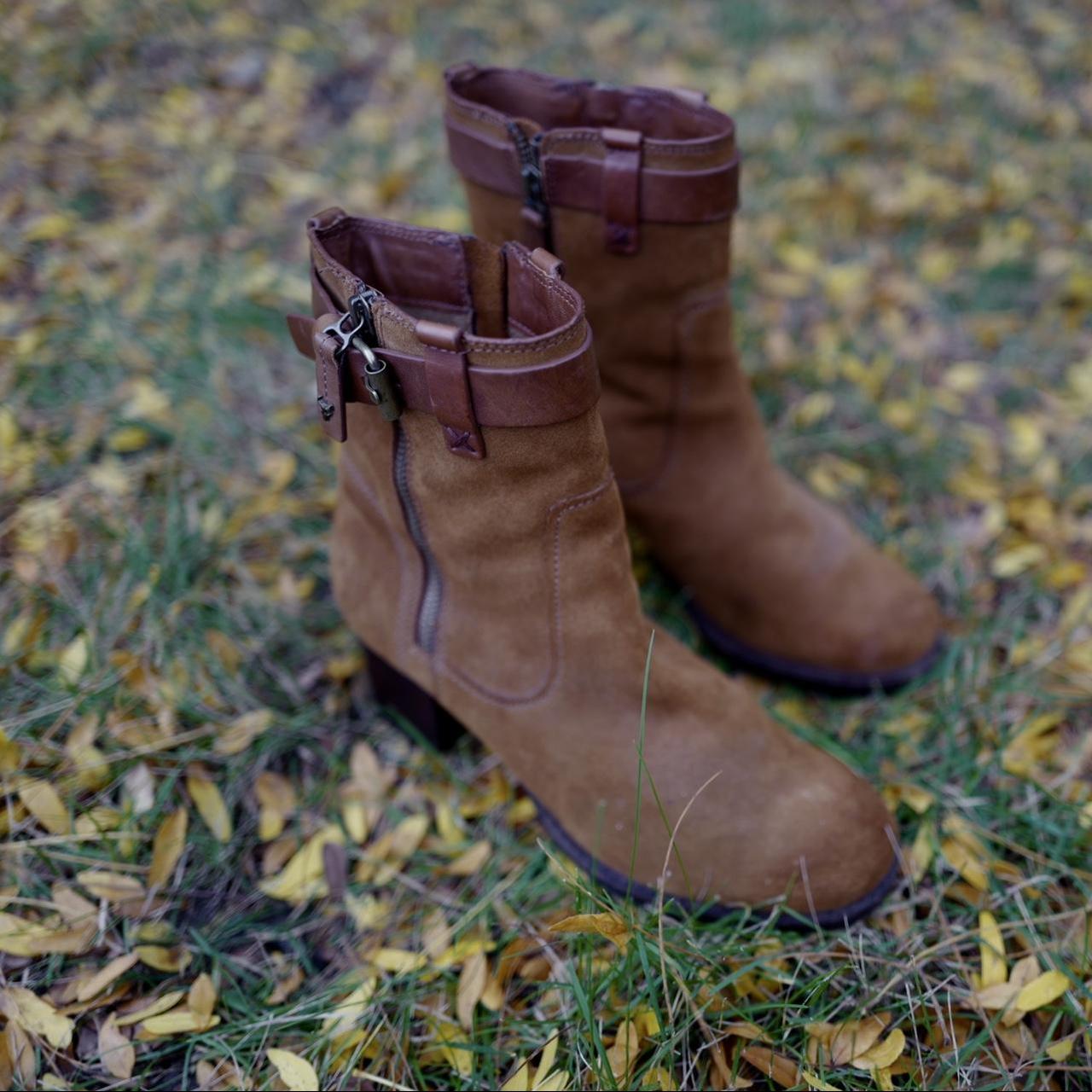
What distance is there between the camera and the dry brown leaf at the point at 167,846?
5.06 ft

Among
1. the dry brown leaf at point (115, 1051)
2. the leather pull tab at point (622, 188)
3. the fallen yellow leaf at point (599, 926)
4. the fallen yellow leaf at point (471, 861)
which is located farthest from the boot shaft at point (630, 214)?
the dry brown leaf at point (115, 1051)

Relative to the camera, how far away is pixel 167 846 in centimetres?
157

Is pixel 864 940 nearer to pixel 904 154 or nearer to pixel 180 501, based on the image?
pixel 180 501

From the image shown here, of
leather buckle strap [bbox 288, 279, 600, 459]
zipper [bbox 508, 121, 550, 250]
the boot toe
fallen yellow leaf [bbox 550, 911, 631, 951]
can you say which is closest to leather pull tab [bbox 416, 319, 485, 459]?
leather buckle strap [bbox 288, 279, 600, 459]

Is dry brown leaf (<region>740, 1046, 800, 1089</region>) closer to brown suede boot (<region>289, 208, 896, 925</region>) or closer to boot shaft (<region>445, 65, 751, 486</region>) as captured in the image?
brown suede boot (<region>289, 208, 896, 925</region>)

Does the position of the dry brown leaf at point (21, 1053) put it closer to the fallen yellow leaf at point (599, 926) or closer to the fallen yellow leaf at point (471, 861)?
the fallen yellow leaf at point (471, 861)

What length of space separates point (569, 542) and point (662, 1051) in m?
0.69

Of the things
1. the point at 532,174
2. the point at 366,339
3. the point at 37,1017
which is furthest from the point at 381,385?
the point at 37,1017

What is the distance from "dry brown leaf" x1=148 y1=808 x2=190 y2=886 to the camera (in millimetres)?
1542

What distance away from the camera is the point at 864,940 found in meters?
1.44

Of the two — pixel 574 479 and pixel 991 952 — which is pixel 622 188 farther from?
pixel 991 952

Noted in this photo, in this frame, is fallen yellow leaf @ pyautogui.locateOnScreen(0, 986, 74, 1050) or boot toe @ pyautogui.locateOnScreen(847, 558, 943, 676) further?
boot toe @ pyautogui.locateOnScreen(847, 558, 943, 676)

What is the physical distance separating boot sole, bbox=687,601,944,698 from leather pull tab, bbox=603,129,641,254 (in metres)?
0.80

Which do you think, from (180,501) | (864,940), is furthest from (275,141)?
(864,940)
